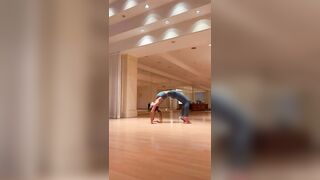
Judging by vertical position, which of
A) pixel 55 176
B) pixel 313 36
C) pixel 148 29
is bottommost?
pixel 55 176

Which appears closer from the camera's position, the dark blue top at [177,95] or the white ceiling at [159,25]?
the white ceiling at [159,25]

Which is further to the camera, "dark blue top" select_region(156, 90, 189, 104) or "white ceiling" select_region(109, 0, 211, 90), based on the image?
"dark blue top" select_region(156, 90, 189, 104)

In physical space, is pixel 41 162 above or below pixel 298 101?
below

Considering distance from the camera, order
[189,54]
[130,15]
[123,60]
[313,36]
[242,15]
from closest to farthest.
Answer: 1. [313,36]
2. [242,15]
3. [130,15]
4. [123,60]
5. [189,54]

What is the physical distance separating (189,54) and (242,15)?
981 cm

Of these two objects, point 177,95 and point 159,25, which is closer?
point 159,25

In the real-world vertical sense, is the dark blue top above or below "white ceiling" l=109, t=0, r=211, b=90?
below

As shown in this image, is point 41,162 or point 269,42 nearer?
point 269,42

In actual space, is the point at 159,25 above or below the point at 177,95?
above

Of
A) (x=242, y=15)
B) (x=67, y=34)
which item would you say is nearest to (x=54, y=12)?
(x=67, y=34)

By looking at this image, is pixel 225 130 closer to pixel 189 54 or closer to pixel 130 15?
pixel 130 15

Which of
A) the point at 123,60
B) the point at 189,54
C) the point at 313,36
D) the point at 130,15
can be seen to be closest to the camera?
the point at 313,36

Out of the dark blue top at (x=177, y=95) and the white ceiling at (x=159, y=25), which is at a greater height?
the white ceiling at (x=159, y=25)

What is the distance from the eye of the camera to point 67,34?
1.10 metres
